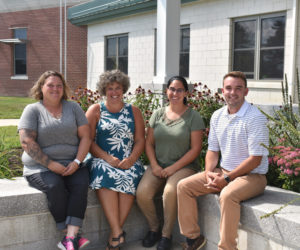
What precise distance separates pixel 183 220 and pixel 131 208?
679mm

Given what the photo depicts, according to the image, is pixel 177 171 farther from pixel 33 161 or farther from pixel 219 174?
pixel 33 161

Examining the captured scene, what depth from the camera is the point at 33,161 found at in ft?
12.2

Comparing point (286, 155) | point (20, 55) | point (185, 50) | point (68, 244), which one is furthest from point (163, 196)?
point (20, 55)

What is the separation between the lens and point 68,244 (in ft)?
11.2

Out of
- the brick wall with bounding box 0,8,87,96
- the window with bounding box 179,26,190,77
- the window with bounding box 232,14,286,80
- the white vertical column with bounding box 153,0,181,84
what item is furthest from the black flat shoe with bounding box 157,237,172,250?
the brick wall with bounding box 0,8,87,96

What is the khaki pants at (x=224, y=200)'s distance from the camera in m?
3.19

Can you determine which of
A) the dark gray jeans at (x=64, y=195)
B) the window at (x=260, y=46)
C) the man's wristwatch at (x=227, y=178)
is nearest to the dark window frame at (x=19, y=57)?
the window at (x=260, y=46)

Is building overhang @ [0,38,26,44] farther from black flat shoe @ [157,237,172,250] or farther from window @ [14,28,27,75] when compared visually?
black flat shoe @ [157,237,172,250]

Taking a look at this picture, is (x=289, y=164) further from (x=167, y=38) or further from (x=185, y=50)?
(x=185, y=50)

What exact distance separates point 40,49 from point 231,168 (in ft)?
58.6

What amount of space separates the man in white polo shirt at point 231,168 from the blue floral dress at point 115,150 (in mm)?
545

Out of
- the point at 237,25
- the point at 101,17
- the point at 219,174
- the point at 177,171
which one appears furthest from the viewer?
the point at 101,17

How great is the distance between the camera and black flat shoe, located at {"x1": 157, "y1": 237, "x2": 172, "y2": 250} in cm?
375

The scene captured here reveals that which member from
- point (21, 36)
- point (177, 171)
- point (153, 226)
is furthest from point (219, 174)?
point (21, 36)
